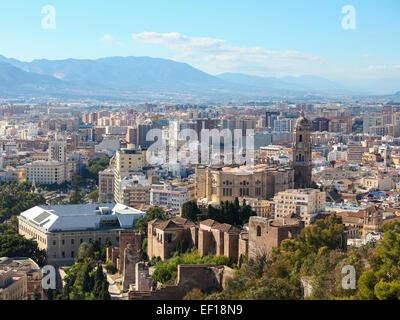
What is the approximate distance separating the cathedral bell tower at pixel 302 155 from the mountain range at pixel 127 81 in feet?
190

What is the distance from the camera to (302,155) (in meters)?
19.7

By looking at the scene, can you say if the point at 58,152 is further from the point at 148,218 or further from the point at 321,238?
the point at 321,238

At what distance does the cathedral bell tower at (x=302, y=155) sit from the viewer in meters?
19.5

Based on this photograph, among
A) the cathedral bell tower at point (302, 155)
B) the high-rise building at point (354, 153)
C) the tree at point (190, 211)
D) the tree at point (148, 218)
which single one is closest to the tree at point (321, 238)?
the tree at point (190, 211)

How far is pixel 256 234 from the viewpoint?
1020 centimetres

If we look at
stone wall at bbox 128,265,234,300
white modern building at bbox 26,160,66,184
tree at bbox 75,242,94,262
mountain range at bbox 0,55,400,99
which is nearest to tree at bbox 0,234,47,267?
tree at bbox 75,242,94,262

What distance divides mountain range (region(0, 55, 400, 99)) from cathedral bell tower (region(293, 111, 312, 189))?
57855 mm

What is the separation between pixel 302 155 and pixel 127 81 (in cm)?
7578

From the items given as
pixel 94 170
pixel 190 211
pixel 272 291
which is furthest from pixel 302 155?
pixel 272 291

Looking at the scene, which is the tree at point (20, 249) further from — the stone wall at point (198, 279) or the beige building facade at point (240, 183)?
the stone wall at point (198, 279)

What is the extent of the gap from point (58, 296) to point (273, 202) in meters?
7.92

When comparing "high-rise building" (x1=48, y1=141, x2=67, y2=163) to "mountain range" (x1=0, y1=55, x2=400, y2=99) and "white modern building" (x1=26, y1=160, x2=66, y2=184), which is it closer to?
"white modern building" (x1=26, y1=160, x2=66, y2=184)

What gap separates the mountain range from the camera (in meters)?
81.8
